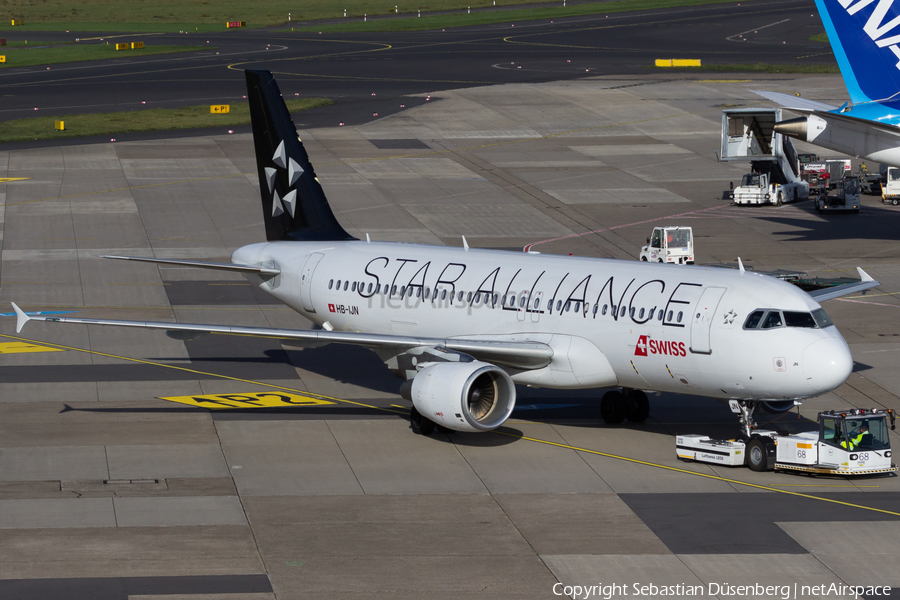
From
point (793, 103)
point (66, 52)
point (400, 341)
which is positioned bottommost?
point (400, 341)

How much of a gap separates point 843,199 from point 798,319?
1572 inches

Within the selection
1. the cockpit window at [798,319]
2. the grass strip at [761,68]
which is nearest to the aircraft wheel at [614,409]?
the cockpit window at [798,319]

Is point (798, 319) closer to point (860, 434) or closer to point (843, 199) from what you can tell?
point (860, 434)

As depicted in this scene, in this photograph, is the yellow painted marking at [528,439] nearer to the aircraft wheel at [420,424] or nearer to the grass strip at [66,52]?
the aircraft wheel at [420,424]

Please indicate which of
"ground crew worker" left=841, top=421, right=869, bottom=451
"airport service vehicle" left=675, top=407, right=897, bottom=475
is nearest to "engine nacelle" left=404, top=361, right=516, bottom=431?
"airport service vehicle" left=675, top=407, right=897, bottom=475

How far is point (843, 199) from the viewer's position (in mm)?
65562

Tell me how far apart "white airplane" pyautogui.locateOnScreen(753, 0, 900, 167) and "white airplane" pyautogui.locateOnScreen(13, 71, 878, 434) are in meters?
19.3

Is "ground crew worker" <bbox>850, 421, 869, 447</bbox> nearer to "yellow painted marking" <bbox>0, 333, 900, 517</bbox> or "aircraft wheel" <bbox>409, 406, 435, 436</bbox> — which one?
"yellow painted marking" <bbox>0, 333, 900, 517</bbox>

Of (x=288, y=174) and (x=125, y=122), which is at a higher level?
(x=288, y=174)

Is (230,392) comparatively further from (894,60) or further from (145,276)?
(894,60)

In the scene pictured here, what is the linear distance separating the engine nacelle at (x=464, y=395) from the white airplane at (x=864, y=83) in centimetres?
2694

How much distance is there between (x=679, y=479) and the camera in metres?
28.5

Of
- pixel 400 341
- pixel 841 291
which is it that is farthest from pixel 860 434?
pixel 400 341

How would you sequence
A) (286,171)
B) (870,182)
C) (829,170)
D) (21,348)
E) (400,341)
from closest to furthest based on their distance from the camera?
(400,341) < (286,171) < (21,348) < (829,170) < (870,182)
